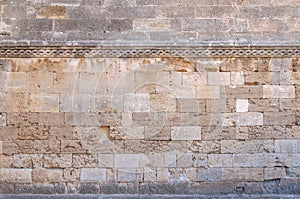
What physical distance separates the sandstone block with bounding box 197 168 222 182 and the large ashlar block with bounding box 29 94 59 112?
7.23 ft

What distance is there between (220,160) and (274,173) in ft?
2.56

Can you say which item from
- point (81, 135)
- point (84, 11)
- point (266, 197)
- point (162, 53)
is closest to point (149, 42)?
point (162, 53)

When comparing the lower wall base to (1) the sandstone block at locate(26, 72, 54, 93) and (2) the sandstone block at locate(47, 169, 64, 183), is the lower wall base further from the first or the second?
(1) the sandstone block at locate(26, 72, 54, 93)

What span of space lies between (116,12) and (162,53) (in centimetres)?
90

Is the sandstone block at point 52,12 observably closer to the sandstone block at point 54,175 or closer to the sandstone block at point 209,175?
the sandstone block at point 54,175

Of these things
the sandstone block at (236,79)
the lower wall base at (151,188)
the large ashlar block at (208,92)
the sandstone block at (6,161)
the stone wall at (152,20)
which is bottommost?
the lower wall base at (151,188)

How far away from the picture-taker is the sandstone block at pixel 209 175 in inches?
226

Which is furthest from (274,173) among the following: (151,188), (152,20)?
(152,20)

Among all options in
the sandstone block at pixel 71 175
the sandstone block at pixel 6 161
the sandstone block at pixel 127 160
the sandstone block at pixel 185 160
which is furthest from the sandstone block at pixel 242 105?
the sandstone block at pixel 6 161

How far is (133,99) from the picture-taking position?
582 centimetres

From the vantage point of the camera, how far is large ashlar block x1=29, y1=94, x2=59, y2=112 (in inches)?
227

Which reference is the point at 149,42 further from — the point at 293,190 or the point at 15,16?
the point at 293,190

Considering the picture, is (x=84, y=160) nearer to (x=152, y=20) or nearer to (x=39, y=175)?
(x=39, y=175)

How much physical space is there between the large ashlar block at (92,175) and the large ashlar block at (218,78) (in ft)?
6.45
